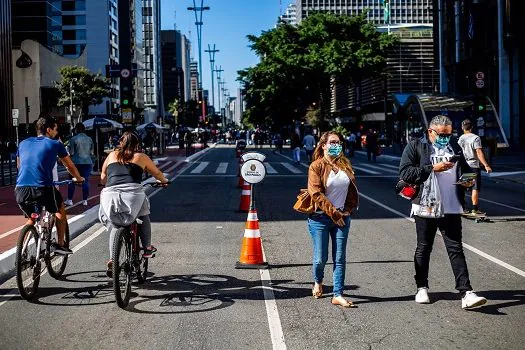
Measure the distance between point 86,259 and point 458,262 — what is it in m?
5.01

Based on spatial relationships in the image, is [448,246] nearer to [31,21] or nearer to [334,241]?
[334,241]

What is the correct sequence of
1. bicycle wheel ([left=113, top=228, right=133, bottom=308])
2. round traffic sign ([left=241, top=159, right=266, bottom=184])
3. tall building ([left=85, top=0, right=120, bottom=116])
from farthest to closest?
1. tall building ([left=85, top=0, right=120, bottom=116])
2. round traffic sign ([left=241, top=159, right=266, bottom=184])
3. bicycle wheel ([left=113, top=228, right=133, bottom=308])

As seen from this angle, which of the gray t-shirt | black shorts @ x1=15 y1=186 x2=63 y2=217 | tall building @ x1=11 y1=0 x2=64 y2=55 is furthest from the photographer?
tall building @ x1=11 y1=0 x2=64 y2=55

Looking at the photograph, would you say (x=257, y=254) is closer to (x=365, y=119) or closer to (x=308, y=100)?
(x=308, y=100)

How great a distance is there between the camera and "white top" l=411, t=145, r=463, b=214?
22.4 ft

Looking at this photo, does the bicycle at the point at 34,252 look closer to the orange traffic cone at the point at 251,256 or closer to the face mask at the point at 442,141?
the orange traffic cone at the point at 251,256

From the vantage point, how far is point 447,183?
22.6 feet

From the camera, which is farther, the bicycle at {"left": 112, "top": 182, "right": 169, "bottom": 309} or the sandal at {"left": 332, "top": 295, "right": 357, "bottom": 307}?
the sandal at {"left": 332, "top": 295, "right": 357, "bottom": 307}

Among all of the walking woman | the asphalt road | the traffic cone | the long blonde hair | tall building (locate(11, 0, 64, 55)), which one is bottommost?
the asphalt road

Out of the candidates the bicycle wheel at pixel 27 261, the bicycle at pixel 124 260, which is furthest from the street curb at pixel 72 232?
the bicycle at pixel 124 260

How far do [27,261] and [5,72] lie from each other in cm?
6380

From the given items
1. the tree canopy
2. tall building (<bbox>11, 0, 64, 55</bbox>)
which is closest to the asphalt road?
the tree canopy

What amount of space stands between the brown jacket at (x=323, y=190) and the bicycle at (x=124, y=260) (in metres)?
1.82

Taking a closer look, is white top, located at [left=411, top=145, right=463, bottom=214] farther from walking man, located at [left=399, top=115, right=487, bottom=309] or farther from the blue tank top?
the blue tank top
